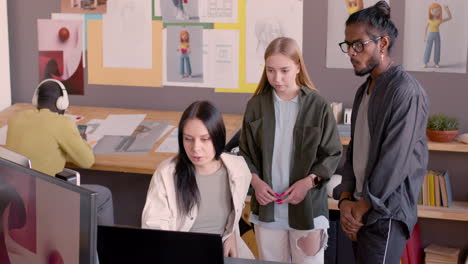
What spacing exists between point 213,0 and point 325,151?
155cm

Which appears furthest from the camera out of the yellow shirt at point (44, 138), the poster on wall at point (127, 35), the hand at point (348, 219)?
the poster on wall at point (127, 35)

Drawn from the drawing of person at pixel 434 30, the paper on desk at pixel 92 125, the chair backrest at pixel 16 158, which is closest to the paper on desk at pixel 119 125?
the paper on desk at pixel 92 125

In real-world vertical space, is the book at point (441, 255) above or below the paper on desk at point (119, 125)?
below

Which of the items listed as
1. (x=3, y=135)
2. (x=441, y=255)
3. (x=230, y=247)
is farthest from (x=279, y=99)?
(x=3, y=135)

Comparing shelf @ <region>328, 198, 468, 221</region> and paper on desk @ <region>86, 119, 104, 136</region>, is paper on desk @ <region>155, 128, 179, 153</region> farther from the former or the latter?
shelf @ <region>328, 198, 468, 221</region>

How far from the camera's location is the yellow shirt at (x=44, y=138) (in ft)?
10.3

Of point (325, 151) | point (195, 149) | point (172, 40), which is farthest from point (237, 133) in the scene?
point (195, 149)

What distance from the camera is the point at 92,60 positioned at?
4.07 m

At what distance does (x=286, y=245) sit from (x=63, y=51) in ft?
7.12

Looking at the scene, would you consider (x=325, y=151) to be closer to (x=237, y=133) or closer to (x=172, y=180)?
(x=172, y=180)

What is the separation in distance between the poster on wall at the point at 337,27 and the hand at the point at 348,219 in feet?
4.87

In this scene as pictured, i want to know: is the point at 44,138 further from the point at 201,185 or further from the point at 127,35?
the point at 201,185

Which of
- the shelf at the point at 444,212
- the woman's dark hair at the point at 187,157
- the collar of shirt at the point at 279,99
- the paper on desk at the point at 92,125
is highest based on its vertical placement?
the collar of shirt at the point at 279,99

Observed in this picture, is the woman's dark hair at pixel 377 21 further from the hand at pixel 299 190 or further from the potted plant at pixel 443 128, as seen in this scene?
→ the potted plant at pixel 443 128
